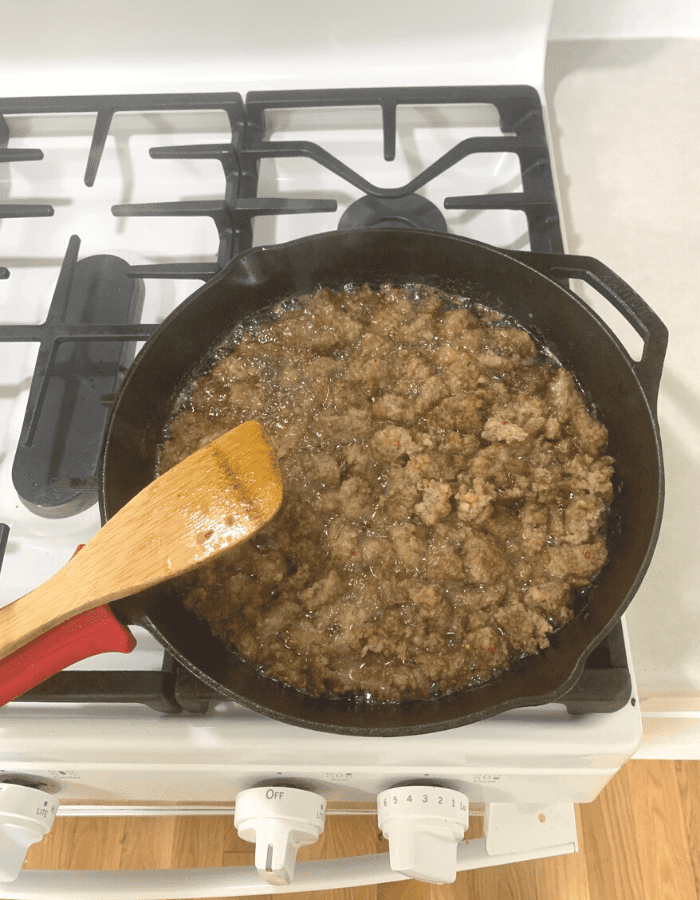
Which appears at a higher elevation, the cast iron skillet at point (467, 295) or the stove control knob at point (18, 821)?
the cast iron skillet at point (467, 295)

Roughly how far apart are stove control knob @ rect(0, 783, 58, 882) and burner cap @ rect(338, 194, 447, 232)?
841 mm

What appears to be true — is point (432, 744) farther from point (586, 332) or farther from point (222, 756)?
point (586, 332)

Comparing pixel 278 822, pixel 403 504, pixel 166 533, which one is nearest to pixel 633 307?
pixel 403 504

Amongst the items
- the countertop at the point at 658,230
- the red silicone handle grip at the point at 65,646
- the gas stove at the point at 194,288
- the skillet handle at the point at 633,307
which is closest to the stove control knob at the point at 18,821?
the gas stove at the point at 194,288

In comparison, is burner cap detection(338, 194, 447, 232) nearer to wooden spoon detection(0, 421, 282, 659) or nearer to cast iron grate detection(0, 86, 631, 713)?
cast iron grate detection(0, 86, 631, 713)

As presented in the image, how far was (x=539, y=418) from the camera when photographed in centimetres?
88

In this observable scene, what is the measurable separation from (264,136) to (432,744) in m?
0.96

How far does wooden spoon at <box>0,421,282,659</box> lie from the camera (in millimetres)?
657

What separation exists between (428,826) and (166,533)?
421 millimetres

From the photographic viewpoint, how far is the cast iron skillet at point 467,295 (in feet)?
2.34

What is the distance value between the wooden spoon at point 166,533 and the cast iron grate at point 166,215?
4.2 inches

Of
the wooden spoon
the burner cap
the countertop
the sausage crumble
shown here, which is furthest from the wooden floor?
the burner cap

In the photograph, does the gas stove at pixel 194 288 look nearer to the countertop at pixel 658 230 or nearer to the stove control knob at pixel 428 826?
the stove control knob at pixel 428 826

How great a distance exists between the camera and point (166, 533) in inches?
26.7
